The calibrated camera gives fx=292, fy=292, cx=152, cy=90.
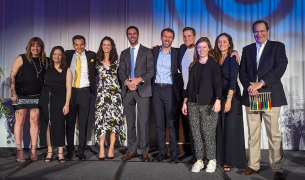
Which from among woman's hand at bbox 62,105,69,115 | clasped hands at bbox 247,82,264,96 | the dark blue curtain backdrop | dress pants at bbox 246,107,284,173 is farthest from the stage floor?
the dark blue curtain backdrop

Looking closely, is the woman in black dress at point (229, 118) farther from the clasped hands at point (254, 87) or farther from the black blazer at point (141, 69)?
the black blazer at point (141, 69)

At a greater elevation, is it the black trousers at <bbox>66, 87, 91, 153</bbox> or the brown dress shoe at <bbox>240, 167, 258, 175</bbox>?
the black trousers at <bbox>66, 87, 91, 153</bbox>

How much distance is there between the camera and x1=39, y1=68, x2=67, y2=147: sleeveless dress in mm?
3596

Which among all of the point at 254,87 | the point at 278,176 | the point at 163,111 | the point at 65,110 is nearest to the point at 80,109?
the point at 65,110

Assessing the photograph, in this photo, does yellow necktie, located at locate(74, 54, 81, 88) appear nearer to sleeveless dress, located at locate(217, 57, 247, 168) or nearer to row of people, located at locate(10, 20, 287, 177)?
row of people, located at locate(10, 20, 287, 177)

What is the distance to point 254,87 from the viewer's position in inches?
114

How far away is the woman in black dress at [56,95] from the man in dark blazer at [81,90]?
0.14 metres

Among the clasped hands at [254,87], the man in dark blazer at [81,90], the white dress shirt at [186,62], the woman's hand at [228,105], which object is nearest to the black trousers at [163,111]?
the white dress shirt at [186,62]

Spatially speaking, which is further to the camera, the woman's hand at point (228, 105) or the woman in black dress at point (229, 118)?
the woman in black dress at point (229, 118)

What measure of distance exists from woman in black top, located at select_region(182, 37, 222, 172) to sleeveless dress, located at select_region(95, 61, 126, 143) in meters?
1.01

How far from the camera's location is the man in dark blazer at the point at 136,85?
11.8ft

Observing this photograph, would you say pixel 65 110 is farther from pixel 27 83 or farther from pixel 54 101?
pixel 27 83

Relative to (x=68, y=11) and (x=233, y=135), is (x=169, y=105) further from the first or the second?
(x=68, y=11)

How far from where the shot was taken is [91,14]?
16.2 feet
